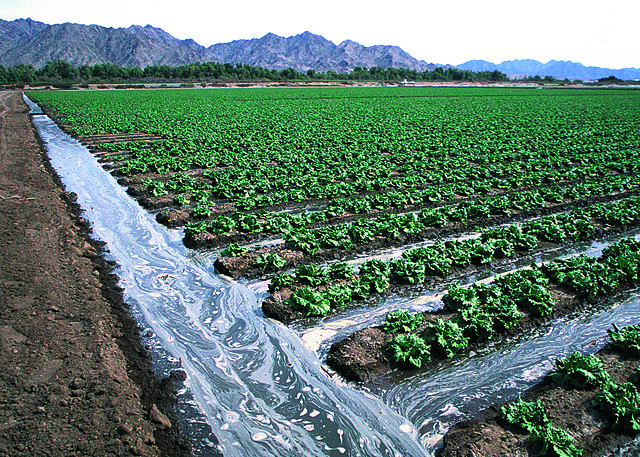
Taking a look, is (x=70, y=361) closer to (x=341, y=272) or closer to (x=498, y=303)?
(x=341, y=272)

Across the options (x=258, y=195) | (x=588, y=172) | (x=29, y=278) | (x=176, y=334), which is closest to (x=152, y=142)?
(x=258, y=195)

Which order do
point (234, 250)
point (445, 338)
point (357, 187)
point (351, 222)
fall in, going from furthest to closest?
1. point (357, 187)
2. point (351, 222)
3. point (234, 250)
4. point (445, 338)

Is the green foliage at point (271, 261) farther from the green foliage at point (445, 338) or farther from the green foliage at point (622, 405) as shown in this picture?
the green foliage at point (622, 405)

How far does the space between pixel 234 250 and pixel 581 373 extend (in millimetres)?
7145

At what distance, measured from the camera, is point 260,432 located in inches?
208

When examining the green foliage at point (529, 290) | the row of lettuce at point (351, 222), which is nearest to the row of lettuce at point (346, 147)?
the row of lettuce at point (351, 222)

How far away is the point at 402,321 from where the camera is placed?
7.19 meters

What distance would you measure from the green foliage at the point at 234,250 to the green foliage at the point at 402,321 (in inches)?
164

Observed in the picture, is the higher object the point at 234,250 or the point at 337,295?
the point at 234,250

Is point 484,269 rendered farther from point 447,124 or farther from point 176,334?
point 447,124

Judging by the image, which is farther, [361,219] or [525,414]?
[361,219]

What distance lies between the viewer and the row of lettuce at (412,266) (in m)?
8.13

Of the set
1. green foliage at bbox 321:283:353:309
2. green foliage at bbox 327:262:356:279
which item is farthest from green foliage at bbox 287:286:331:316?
green foliage at bbox 327:262:356:279

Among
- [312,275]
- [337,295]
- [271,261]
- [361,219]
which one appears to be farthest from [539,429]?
[361,219]
